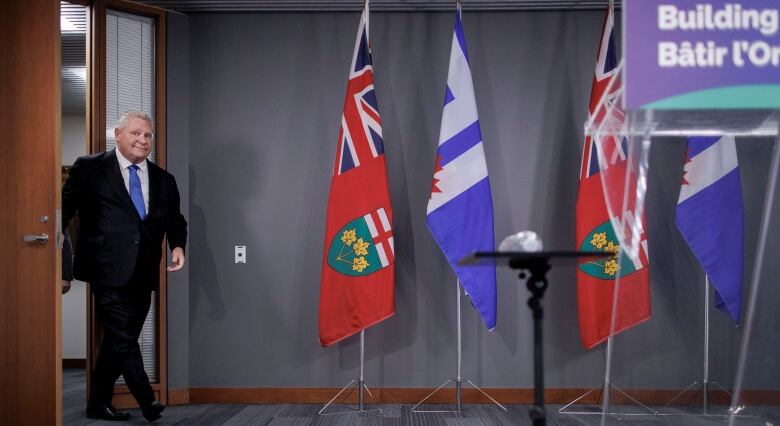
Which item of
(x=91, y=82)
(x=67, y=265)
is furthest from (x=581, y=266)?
(x=91, y=82)

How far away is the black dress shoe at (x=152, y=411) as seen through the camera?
3.46 meters

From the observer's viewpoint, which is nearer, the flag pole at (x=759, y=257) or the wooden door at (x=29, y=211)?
the flag pole at (x=759, y=257)

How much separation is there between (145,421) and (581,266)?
8.73 ft

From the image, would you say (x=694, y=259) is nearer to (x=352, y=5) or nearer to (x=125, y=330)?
(x=352, y=5)

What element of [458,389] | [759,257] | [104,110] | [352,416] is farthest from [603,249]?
[104,110]

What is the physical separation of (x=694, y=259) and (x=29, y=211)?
128 inches

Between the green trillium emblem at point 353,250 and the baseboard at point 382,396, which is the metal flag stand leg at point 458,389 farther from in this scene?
the green trillium emblem at point 353,250

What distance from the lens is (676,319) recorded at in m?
3.97

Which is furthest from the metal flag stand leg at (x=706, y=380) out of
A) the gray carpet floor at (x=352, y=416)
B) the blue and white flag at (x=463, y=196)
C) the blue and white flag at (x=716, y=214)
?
the blue and white flag at (x=463, y=196)

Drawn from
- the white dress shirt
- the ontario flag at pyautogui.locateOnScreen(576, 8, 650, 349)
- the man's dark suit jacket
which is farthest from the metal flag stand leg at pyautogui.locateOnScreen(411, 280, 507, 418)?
the white dress shirt

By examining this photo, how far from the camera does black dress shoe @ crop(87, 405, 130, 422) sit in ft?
11.9

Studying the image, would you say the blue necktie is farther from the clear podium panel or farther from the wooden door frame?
the clear podium panel

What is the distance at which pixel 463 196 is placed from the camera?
12.5ft

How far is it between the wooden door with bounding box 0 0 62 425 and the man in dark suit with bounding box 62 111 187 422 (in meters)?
0.43
